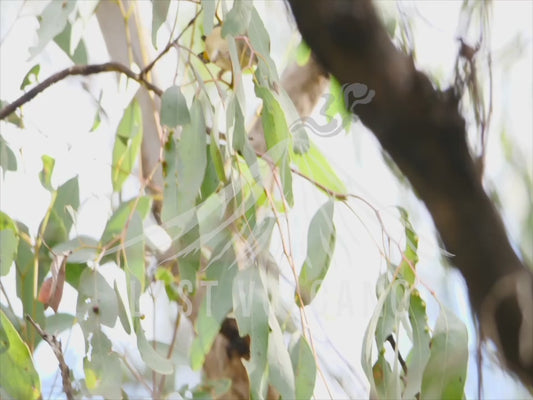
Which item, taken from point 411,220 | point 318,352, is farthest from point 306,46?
point 318,352

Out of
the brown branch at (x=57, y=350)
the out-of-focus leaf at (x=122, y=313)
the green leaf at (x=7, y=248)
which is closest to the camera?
the brown branch at (x=57, y=350)

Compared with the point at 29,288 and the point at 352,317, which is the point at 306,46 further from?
the point at 29,288

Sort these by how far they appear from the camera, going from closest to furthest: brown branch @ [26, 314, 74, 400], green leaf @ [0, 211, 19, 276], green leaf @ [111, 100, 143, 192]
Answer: brown branch @ [26, 314, 74, 400] < green leaf @ [0, 211, 19, 276] < green leaf @ [111, 100, 143, 192]

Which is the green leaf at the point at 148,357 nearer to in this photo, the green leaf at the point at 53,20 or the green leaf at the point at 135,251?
the green leaf at the point at 135,251

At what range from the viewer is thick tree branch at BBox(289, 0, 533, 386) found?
840 millimetres

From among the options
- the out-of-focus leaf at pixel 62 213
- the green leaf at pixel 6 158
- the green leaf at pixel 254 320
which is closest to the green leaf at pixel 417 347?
the green leaf at pixel 254 320

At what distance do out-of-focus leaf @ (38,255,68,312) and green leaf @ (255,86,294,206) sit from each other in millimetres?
230

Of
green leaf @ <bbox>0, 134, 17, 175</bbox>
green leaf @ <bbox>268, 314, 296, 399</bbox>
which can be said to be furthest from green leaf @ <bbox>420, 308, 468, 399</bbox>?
green leaf @ <bbox>0, 134, 17, 175</bbox>

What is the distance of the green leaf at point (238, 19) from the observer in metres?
0.70

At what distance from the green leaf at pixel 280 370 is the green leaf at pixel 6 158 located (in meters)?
0.48

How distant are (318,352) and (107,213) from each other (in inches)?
13.5

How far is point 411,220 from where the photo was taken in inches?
33.6

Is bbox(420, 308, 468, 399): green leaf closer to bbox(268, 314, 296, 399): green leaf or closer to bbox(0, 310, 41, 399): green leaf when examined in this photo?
bbox(268, 314, 296, 399): green leaf

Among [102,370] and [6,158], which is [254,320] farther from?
[6,158]
